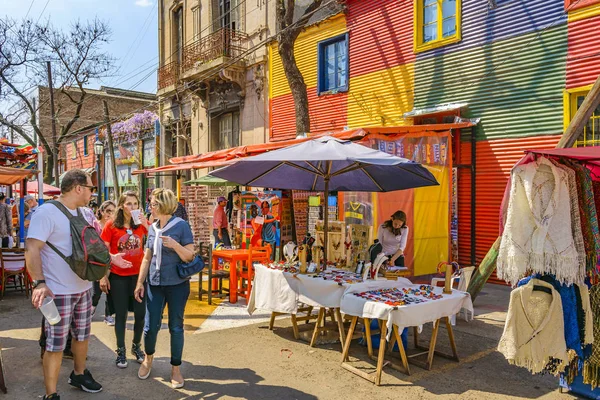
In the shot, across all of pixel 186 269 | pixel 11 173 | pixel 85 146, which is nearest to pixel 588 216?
pixel 186 269

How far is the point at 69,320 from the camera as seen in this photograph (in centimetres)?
403

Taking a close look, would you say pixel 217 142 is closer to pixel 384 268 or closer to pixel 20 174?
pixel 20 174

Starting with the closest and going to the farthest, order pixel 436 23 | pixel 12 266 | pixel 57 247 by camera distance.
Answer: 1. pixel 57 247
2. pixel 12 266
3. pixel 436 23

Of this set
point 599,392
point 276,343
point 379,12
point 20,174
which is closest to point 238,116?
point 379,12

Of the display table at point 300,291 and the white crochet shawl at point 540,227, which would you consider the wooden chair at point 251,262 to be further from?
the white crochet shawl at point 540,227

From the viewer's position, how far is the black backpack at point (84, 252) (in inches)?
155

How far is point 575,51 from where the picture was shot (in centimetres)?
864

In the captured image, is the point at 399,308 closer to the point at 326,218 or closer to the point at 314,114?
the point at 326,218

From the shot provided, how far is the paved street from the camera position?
4531mm

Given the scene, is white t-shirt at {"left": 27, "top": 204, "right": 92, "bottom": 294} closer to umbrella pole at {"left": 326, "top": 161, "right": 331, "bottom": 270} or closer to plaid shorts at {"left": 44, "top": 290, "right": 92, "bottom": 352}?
plaid shorts at {"left": 44, "top": 290, "right": 92, "bottom": 352}

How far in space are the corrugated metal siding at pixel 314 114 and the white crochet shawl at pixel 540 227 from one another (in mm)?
9414

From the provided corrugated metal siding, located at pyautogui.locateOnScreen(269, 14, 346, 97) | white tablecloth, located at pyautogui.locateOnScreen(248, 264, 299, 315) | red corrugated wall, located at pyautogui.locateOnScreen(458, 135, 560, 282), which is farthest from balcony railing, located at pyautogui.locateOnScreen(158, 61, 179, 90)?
white tablecloth, located at pyautogui.locateOnScreen(248, 264, 299, 315)

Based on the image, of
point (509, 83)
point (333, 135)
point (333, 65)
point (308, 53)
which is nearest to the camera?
point (333, 135)

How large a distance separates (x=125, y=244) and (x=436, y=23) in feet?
28.6
